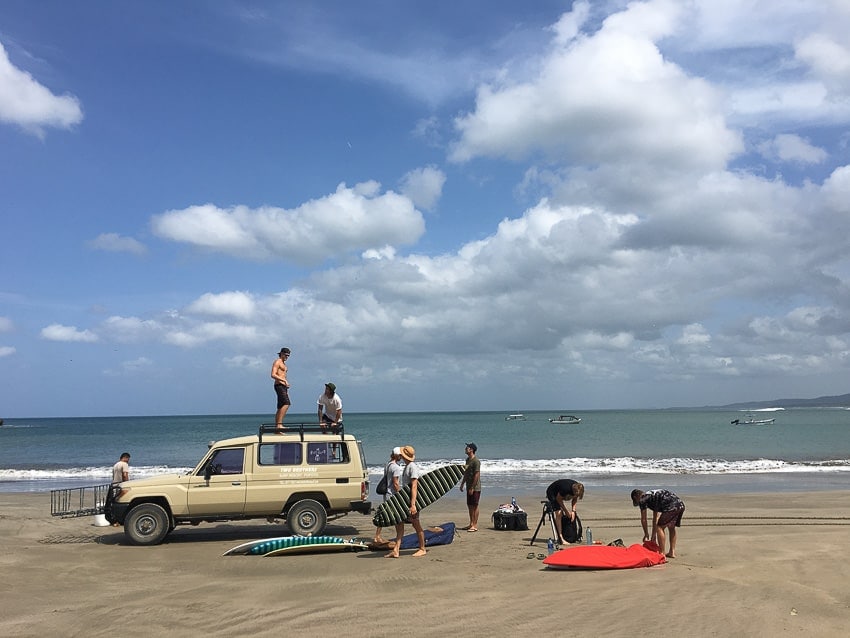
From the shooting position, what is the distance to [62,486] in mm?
27688

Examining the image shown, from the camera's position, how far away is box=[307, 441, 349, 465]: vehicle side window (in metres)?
13.5

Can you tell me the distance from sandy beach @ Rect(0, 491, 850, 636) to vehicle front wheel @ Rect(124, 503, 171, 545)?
31 centimetres

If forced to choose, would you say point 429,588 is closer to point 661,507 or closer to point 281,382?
point 661,507

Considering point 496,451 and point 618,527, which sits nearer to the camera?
point 618,527

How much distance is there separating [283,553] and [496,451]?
40.3m

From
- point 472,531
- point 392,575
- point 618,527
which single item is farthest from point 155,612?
point 618,527

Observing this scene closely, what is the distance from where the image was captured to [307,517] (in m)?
13.2

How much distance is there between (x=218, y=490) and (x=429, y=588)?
5529mm

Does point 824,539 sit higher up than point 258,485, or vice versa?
point 258,485

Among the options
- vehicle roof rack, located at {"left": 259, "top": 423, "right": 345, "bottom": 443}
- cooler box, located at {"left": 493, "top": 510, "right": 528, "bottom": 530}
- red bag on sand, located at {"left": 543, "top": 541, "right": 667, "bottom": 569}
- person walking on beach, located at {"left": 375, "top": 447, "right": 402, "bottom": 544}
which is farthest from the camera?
cooler box, located at {"left": 493, "top": 510, "right": 528, "bottom": 530}

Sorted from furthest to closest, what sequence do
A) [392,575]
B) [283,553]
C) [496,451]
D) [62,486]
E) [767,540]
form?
1. [496,451]
2. [62,486]
3. [767,540]
4. [283,553]
5. [392,575]

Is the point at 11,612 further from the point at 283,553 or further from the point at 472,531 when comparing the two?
the point at 472,531

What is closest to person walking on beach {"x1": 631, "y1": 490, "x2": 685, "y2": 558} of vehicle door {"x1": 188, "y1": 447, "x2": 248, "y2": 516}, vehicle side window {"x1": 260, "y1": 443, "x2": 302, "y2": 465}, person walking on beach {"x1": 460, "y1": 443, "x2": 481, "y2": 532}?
person walking on beach {"x1": 460, "y1": 443, "x2": 481, "y2": 532}

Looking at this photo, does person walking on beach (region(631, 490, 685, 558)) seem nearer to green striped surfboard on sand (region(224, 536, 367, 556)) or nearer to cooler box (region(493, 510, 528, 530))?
cooler box (region(493, 510, 528, 530))
